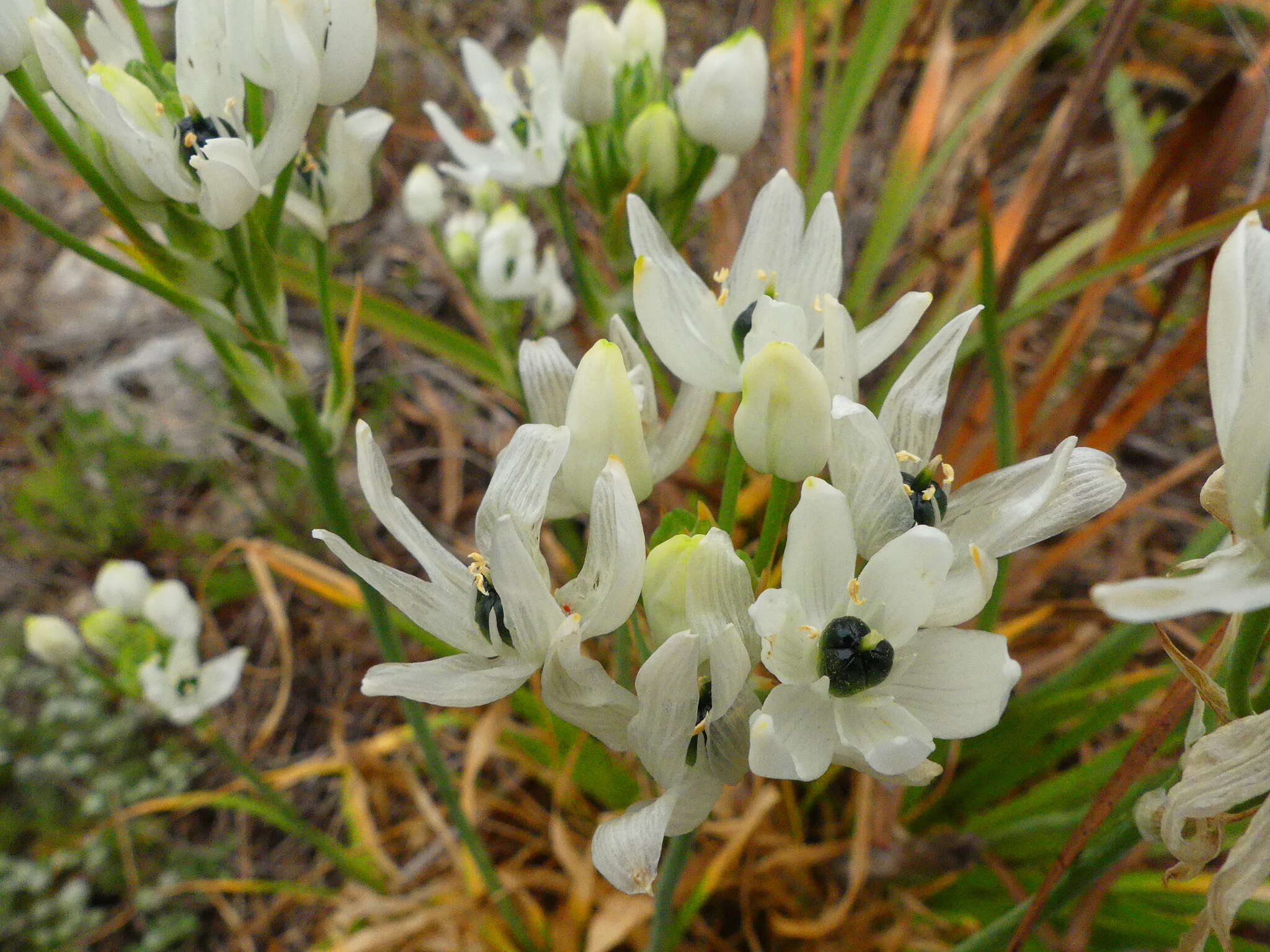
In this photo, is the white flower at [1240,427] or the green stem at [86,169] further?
the green stem at [86,169]

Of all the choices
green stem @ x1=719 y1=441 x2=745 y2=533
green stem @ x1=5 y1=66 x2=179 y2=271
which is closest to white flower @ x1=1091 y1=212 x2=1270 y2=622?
green stem @ x1=719 y1=441 x2=745 y2=533

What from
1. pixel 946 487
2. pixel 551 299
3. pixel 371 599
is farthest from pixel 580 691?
pixel 551 299

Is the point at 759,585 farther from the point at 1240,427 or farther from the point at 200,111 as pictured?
the point at 200,111

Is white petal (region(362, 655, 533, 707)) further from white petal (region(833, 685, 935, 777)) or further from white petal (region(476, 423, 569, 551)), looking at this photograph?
white petal (region(833, 685, 935, 777))

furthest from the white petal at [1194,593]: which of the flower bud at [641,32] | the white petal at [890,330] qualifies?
the flower bud at [641,32]

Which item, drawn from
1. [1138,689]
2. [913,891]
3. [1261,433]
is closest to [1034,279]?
[1138,689]

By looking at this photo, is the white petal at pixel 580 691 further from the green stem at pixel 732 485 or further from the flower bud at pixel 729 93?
the flower bud at pixel 729 93

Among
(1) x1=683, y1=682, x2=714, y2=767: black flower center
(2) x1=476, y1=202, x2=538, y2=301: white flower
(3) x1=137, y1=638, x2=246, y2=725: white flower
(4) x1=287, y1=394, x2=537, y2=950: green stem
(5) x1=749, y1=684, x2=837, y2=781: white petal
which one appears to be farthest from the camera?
(2) x1=476, y1=202, x2=538, y2=301: white flower
